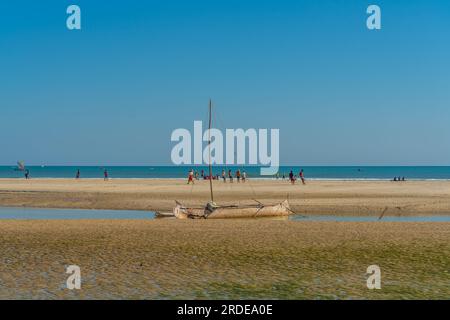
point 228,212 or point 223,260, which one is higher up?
point 223,260

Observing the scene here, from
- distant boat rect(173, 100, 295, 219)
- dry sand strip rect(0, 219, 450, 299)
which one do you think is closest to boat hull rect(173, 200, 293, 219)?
distant boat rect(173, 100, 295, 219)

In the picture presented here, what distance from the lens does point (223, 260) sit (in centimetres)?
1636

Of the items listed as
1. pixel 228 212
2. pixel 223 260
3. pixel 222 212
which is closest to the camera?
pixel 223 260

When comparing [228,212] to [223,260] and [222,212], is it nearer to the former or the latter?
[222,212]

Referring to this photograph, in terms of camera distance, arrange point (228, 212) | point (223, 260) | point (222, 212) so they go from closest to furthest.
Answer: point (223, 260) < point (222, 212) < point (228, 212)

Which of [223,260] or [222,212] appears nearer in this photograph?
[223,260]

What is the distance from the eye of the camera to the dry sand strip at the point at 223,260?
12586 millimetres

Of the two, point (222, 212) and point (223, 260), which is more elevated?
point (223, 260)

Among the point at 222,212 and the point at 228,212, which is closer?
the point at 222,212

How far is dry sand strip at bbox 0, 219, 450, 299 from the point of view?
1259 centimetres

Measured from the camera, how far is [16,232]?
22141 millimetres

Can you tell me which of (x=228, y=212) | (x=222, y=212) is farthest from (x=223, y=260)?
(x=228, y=212)

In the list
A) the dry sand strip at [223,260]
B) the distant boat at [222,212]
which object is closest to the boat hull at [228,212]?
the distant boat at [222,212]
